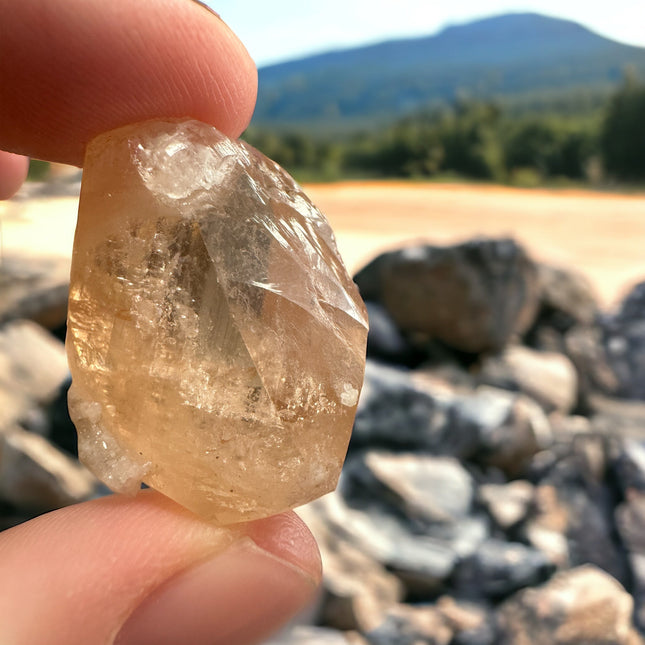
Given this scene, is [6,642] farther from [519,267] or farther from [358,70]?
[358,70]

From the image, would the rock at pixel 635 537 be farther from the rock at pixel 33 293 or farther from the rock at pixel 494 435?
the rock at pixel 33 293

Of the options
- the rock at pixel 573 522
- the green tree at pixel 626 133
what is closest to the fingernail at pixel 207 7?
the rock at pixel 573 522

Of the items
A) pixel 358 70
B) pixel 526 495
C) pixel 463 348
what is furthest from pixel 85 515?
pixel 358 70

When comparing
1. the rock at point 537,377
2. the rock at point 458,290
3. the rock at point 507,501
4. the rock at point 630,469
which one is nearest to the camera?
the rock at point 507,501

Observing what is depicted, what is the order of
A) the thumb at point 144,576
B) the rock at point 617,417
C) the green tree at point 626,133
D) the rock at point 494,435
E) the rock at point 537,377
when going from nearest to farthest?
the thumb at point 144,576 < the rock at point 494,435 < the rock at point 617,417 < the rock at point 537,377 < the green tree at point 626,133

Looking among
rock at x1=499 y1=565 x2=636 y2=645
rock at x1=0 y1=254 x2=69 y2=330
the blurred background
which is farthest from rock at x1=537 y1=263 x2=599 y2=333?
rock at x1=0 y1=254 x2=69 y2=330
